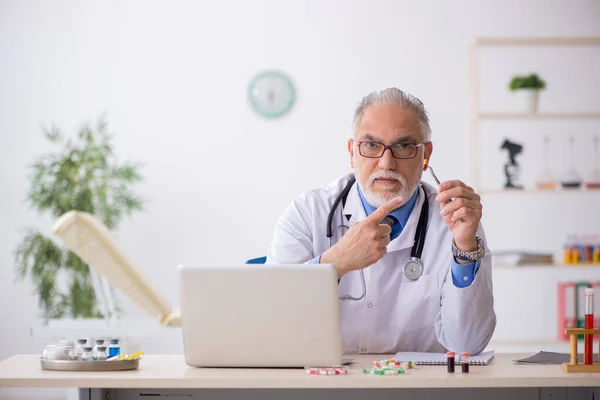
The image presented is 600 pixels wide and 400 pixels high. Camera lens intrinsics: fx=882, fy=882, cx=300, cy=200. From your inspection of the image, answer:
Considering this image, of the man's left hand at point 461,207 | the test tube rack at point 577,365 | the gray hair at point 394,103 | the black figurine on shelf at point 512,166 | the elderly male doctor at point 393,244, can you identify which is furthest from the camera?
the black figurine on shelf at point 512,166

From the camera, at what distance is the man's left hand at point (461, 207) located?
2.20m

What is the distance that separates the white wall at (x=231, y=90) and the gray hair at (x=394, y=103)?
2749mm

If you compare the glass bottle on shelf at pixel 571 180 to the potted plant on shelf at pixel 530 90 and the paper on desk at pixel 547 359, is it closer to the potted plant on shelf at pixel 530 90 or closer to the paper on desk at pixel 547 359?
the potted plant on shelf at pixel 530 90

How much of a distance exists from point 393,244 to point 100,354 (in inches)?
37.9

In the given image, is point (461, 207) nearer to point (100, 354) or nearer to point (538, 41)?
point (100, 354)

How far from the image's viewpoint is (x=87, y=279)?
4.98m

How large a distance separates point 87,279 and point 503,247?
97.7 inches

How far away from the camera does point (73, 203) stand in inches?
192

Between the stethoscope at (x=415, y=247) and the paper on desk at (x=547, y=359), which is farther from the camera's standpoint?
the stethoscope at (x=415, y=247)

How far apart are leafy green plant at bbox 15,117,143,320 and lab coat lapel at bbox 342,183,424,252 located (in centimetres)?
249

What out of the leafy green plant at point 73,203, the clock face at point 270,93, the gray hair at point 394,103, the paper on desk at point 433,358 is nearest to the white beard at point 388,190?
the gray hair at point 394,103

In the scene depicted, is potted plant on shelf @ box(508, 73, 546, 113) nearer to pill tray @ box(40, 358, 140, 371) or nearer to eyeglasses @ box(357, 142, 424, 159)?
eyeglasses @ box(357, 142, 424, 159)

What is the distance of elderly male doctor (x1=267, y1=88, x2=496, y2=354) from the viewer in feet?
8.16

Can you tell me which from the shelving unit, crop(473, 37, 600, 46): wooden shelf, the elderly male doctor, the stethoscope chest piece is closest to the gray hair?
the elderly male doctor
